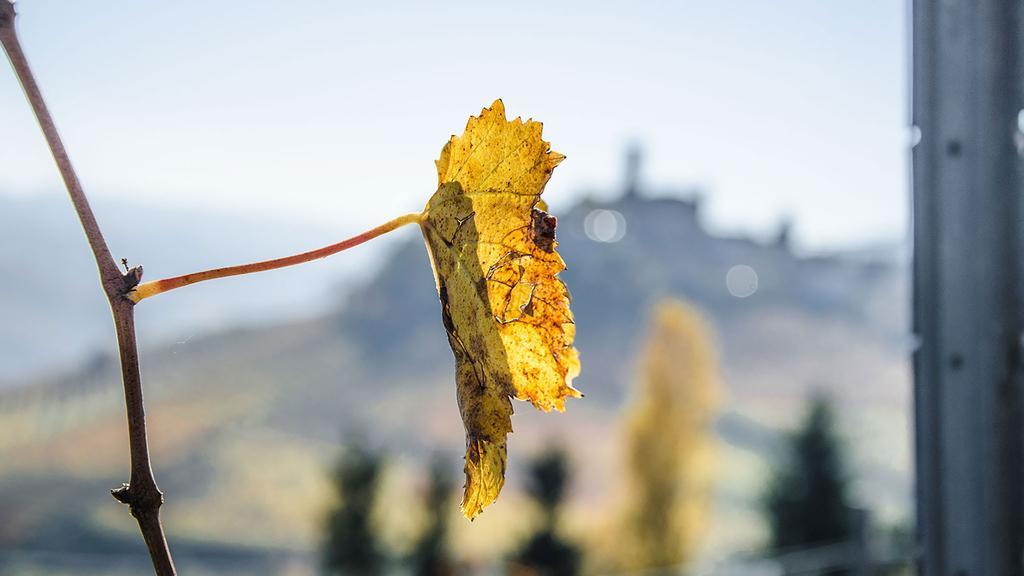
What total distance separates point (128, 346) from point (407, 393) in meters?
21.9

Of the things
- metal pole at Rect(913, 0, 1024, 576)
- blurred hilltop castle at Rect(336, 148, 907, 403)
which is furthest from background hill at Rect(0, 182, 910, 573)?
metal pole at Rect(913, 0, 1024, 576)

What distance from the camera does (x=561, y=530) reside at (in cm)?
488

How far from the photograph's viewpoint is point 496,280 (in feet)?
0.78

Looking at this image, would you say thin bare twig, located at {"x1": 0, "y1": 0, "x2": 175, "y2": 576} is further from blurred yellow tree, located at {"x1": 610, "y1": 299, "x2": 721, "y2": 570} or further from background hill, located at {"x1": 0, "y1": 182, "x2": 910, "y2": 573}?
background hill, located at {"x1": 0, "y1": 182, "x2": 910, "y2": 573}

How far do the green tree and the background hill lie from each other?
7.07m

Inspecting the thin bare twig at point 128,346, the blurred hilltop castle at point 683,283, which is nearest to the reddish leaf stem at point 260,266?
the thin bare twig at point 128,346

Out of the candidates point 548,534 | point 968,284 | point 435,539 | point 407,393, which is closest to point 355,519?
point 435,539

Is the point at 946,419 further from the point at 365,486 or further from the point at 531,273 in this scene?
the point at 365,486

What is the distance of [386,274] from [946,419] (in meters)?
26.3

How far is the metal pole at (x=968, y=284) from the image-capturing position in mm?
488

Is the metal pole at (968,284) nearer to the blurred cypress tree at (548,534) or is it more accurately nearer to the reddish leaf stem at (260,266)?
the reddish leaf stem at (260,266)

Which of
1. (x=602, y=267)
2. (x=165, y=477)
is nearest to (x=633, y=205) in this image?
(x=602, y=267)

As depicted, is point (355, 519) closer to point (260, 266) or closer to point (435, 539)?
point (435, 539)

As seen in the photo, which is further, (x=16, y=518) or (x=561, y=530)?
(x=16, y=518)
